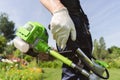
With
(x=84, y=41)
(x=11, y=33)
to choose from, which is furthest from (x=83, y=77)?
(x=11, y=33)

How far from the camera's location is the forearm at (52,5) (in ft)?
9.08

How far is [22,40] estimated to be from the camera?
2791 mm

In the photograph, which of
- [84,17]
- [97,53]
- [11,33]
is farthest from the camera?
[11,33]

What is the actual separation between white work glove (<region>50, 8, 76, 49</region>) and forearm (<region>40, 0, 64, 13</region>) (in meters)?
0.04

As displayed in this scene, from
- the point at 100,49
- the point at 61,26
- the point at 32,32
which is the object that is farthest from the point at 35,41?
the point at 100,49

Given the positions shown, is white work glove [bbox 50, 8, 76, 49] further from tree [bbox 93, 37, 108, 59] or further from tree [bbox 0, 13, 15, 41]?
tree [bbox 0, 13, 15, 41]

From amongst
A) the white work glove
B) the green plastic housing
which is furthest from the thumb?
the green plastic housing

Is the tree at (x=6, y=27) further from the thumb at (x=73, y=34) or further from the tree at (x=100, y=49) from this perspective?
the thumb at (x=73, y=34)

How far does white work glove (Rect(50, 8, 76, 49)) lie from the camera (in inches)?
104

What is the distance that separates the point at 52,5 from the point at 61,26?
0.25 metres

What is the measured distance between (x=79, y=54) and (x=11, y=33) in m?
50.6

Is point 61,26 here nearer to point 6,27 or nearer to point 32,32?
point 32,32

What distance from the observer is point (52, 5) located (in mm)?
2824

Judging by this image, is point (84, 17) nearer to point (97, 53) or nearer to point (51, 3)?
point (51, 3)
